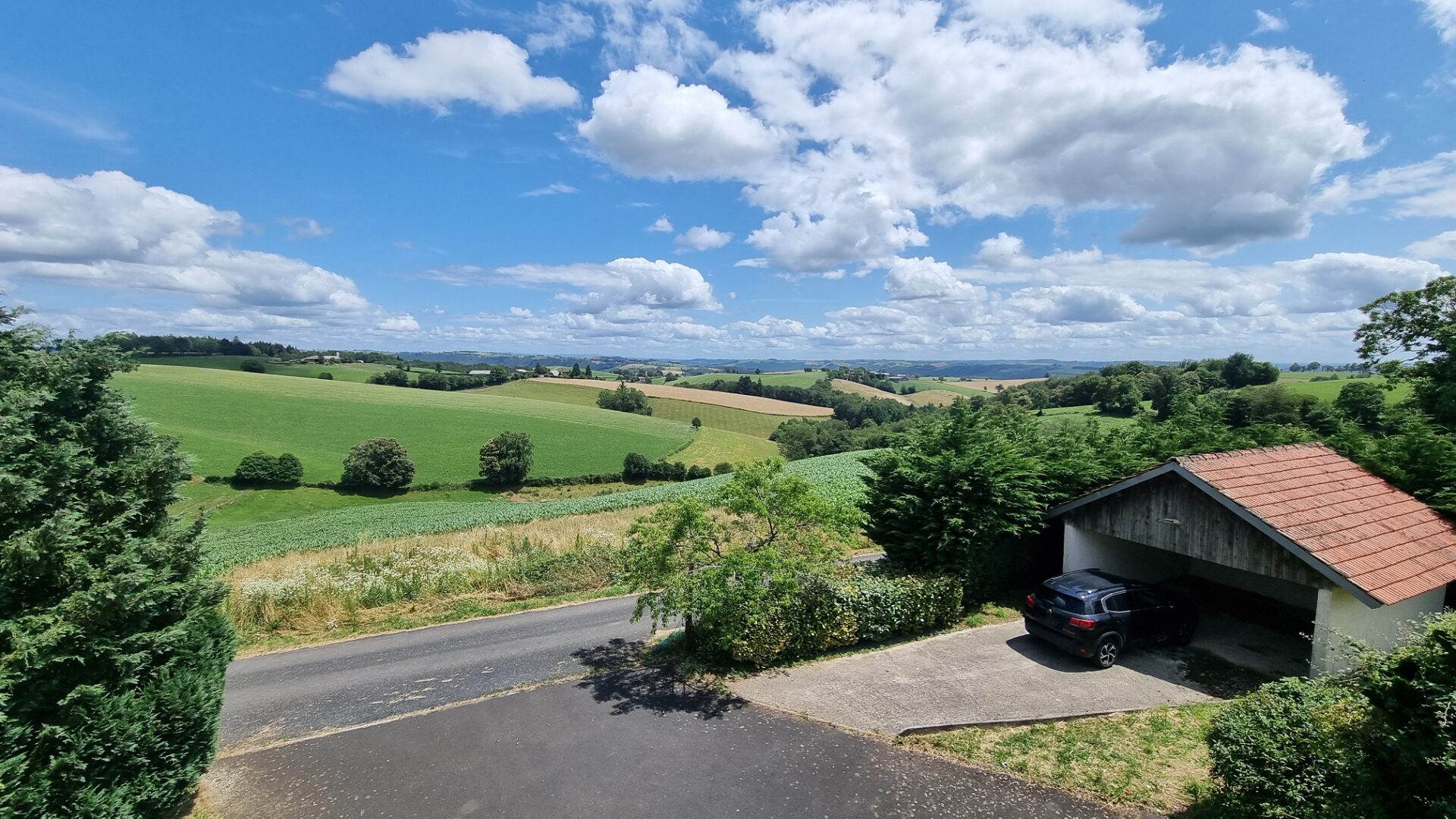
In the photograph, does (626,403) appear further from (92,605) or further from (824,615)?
(92,605)

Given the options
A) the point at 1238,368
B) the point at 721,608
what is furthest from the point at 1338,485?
the point at 1238,368

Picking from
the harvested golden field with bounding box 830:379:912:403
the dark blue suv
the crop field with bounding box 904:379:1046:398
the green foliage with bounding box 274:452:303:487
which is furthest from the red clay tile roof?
the crop field with bounding box 904:379:1046:398

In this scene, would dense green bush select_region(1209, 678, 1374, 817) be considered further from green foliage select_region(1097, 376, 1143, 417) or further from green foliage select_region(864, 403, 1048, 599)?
green foliage select_region(1097, 376, 1143, 417)

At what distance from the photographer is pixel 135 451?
279 inches

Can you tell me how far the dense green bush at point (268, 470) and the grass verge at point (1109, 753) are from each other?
58.4m

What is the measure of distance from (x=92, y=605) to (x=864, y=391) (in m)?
133

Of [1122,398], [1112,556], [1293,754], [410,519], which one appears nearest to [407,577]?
[1112,556]

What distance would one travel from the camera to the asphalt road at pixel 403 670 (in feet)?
34.3

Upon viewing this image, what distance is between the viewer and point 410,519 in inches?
1452

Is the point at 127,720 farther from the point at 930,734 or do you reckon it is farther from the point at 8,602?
the point at 930,734

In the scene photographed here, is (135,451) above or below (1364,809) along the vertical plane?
above

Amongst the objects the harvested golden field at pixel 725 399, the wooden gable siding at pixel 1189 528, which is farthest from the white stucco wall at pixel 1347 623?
the harvested golden field at pixel 725 399

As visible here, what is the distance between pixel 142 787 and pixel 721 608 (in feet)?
25.1

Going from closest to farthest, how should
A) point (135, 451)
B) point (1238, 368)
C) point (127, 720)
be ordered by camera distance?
point (127, 720) < point (135, 451) < point (1238, 368)
